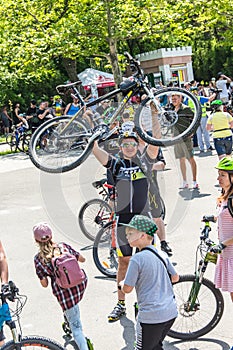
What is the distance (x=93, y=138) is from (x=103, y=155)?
310 mm

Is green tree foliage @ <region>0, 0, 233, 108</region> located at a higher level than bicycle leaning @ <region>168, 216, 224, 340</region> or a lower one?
higher

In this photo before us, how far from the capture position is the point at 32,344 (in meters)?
4.14

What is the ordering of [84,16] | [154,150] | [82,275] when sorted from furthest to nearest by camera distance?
Result: [84,16] → [154,150] → [82,275]

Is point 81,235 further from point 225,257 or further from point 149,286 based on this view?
point 149,286

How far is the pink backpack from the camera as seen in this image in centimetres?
473

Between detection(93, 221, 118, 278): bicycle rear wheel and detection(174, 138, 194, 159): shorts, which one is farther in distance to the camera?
detection(174, 138, 194, 159): shorts

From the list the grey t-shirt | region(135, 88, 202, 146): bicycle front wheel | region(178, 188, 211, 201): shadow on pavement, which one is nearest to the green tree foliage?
region(178, 188, 211, 201): shadow on pavement

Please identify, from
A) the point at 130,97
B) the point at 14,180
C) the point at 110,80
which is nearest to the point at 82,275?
the point at 130,97

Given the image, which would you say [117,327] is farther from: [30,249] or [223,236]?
[30,249]

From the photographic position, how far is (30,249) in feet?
28.5

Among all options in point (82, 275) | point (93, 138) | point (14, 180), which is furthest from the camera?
point (14, 180)

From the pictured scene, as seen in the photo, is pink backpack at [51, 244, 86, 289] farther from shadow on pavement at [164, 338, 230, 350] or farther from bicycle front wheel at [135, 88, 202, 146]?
bicycle front wheel at [135, 88, 202, 146]

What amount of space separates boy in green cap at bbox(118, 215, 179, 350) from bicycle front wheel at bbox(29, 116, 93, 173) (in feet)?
7.97

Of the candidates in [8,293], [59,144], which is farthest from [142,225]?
[59,144]
